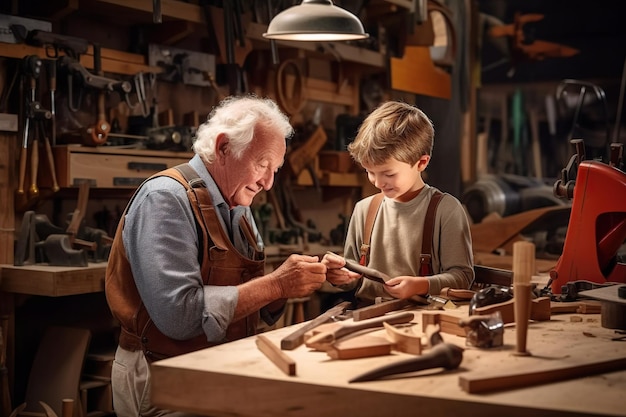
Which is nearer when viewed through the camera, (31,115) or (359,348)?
(359,348)

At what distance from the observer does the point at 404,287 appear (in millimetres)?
3094

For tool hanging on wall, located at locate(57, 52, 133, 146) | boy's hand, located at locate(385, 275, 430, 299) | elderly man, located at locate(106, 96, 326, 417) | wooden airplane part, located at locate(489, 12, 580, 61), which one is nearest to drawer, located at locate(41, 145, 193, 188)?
tool hanging on wall, located at locate(57, 52, 133, 146)

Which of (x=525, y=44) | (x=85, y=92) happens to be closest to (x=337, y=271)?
(x=85, y=92)

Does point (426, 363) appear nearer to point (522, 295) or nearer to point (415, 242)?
point (522, 295)

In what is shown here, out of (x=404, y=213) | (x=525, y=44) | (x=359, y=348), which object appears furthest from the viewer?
(x=525, y=44)

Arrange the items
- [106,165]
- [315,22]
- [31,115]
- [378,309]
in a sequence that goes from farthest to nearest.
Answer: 1. [106,165]
2. [31,115]
3. [315,22]
4. [378,309]

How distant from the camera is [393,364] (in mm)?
2066

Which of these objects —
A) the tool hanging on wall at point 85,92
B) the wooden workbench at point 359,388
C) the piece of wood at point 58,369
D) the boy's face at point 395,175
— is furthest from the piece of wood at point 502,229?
the wooden workbench at point 359,388

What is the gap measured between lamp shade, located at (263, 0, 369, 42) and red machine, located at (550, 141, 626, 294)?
3.89ft

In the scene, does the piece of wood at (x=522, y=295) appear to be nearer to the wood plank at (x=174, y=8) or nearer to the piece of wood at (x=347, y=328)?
the piece of wood at (x=347, y=328)

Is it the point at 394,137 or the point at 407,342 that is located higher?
the point at 394,137

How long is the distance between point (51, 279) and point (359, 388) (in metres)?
2.54

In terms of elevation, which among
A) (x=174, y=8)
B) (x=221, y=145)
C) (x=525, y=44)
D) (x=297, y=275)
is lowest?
(x=297, y=275)

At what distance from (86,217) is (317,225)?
2.44 m
